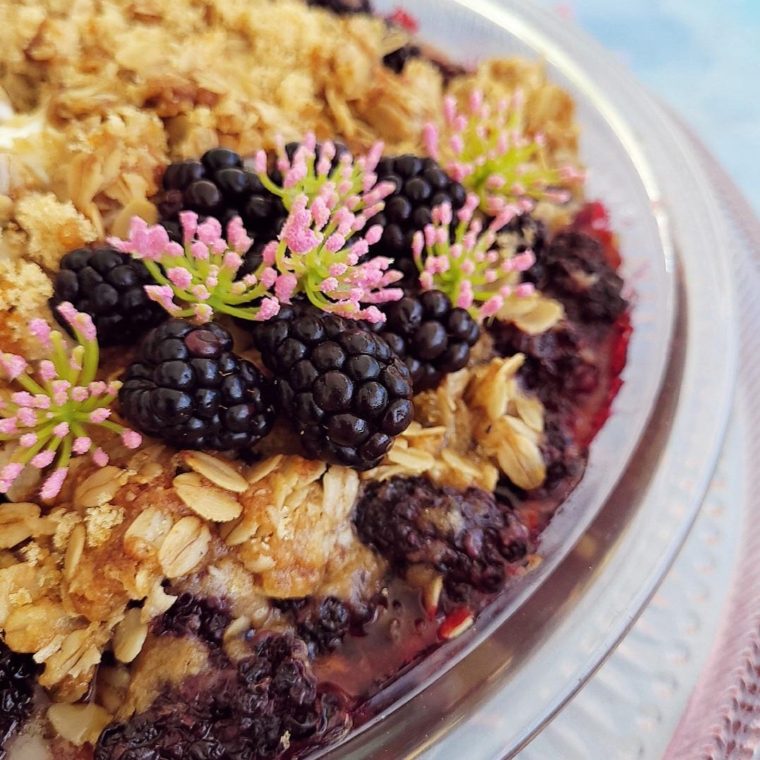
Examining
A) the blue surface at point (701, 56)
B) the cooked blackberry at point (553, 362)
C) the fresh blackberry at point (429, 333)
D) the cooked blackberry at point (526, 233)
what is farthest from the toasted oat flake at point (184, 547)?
the blue surface at point (701, 56)

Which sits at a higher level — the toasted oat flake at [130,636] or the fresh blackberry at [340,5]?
the fresh blackberry at [340,5]

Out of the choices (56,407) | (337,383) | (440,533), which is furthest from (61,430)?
(440,533)

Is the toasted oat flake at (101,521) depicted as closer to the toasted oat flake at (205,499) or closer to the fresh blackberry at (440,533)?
the toasted oat flake at (205,499)

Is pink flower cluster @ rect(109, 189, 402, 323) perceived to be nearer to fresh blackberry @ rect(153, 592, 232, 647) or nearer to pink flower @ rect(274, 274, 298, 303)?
pink flower @ rect(274, 274, 298, 303)

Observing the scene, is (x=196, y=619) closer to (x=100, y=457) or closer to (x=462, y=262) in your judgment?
(x=100, y=457)

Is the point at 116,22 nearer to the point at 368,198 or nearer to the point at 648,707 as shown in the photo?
the point at 368,198

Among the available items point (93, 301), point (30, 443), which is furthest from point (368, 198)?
point (30, 443)
